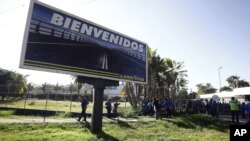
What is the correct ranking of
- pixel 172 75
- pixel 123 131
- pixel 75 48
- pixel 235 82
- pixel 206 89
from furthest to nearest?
1. pixel 206 89
2. pixel 235 82
3. pixel 172 75
4. pixel 123 131
5. pixel 75 48

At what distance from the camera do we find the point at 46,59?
12.3 metres

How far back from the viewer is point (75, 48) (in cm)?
1362

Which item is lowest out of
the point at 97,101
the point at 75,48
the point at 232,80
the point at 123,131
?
the point at 123,131

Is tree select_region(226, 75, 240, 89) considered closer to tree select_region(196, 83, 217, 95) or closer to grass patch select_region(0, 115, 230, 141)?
tree select_region(196, 83, 217, 95)

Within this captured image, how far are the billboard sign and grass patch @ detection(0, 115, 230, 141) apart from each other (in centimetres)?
326

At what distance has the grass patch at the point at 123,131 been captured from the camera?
1209cm

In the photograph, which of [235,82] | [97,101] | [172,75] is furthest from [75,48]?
[235,82]

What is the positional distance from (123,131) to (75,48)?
18.7 ft

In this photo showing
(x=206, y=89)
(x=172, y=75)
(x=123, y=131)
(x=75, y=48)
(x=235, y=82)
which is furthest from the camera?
(x=206, y=89)

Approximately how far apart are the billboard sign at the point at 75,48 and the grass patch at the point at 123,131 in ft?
10.7

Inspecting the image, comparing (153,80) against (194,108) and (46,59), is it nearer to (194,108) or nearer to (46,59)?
(194,108)

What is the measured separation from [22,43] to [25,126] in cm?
512

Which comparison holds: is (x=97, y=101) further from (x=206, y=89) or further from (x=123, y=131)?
(x=206, y=89)

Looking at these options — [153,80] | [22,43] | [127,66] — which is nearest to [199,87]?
[153,80]
